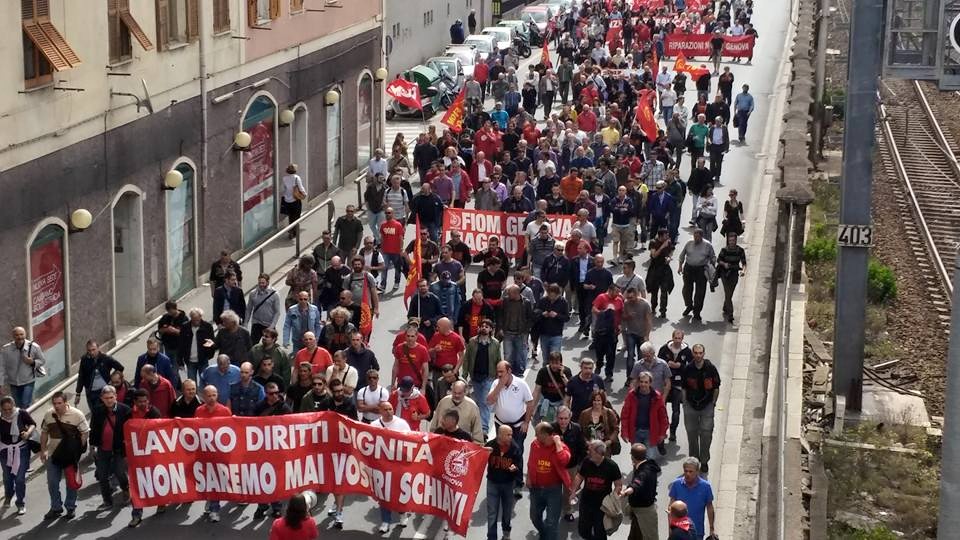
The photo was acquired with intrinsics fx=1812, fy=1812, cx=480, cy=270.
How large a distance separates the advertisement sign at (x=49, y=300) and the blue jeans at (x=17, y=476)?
419 cm

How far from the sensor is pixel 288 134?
106 feet

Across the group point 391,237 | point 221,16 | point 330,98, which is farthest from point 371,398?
point 330,98

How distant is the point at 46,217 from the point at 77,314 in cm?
173

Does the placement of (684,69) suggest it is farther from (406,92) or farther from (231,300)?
(231,300)

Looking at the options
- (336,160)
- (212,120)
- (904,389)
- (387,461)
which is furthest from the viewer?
(336,160)

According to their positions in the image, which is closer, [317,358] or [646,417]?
[646,417]

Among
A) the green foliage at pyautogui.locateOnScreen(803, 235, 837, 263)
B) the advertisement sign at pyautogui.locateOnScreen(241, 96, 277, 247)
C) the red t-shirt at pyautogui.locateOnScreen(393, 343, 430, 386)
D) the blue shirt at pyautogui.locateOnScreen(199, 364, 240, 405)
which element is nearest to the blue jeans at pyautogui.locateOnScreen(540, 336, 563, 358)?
the red t-shirt at pyautogui.locateOnScreen(393, 343, 430, 386)

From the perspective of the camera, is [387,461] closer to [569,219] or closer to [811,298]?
[569,219]

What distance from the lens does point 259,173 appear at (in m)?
30.9

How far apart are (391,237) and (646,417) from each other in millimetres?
8672

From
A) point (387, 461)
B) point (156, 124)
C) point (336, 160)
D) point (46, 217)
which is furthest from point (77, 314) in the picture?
point (336, 160)

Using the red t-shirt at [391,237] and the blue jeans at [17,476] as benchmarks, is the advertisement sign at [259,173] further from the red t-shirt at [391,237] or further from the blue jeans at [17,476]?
the blue jeans at [17,476]

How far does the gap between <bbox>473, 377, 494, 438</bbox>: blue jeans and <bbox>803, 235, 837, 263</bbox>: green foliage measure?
1271cm

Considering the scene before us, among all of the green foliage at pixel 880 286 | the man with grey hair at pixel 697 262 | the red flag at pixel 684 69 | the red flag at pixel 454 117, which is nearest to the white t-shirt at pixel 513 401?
the man with grey hair at pixel 697 262
